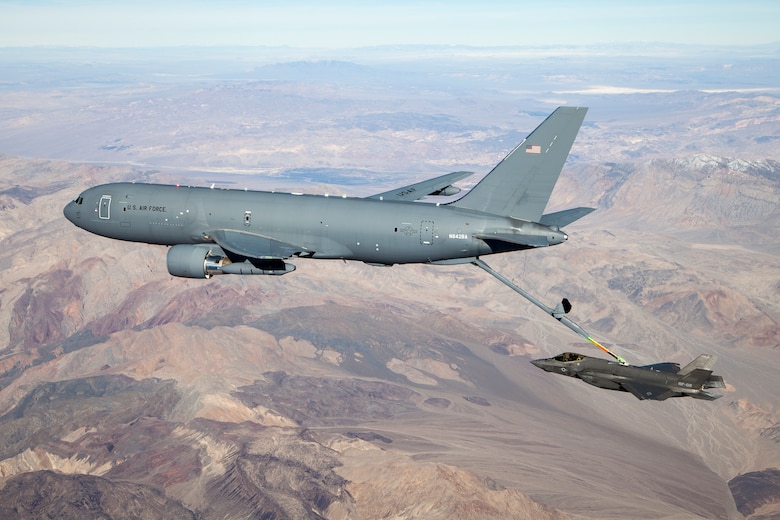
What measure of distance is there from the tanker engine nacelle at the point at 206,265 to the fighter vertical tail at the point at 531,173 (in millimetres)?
14367

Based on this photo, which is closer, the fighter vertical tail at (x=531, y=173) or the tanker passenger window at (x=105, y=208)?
the fighter vertical tail at (x=531, y=173)

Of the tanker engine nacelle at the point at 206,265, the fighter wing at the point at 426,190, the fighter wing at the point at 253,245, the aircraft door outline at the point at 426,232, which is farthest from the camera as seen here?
the fighter wing at the point at 426,190

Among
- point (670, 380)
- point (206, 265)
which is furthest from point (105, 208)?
point (670, 380)

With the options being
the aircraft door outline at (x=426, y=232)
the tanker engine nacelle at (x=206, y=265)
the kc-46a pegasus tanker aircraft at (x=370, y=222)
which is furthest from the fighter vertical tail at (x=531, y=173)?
the tanker engine nacelle at (x=206, y=265)

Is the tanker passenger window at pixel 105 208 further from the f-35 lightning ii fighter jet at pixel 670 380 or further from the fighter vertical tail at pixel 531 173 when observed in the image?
the f-35 lightning ii fighter jet at pixel 670 380

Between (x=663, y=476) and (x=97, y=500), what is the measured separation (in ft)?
400

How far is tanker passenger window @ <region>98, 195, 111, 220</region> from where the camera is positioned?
184 feet

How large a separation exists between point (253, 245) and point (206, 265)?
136 inches

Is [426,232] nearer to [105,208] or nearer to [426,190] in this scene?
[426,190]

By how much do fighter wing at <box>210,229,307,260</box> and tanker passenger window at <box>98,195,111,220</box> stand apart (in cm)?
933

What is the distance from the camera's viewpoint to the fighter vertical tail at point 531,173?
47.5 metres

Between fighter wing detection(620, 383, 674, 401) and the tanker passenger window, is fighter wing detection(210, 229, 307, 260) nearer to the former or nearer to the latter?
the tanker passenger window

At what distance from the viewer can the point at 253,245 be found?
50.8 metres

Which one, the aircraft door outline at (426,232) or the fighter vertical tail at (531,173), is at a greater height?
the fighter vertical tail at (531,173)
